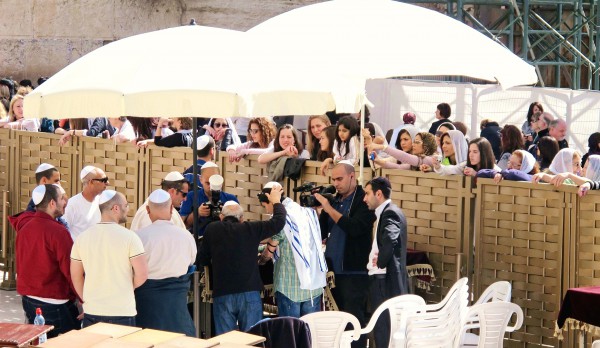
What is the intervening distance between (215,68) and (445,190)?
2911 millimetres

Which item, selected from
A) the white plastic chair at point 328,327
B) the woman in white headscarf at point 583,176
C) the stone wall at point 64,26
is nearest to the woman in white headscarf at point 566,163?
the woman in white headscarf at point 583,176

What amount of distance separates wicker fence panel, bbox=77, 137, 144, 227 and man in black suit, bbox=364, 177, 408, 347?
3765 mm

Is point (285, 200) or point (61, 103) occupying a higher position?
point (61, 103)

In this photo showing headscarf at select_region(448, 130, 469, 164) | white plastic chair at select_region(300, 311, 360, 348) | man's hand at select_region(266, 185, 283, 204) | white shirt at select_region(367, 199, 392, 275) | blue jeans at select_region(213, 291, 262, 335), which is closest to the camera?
white plastic chair at select_region(300, 311, 360, 348)

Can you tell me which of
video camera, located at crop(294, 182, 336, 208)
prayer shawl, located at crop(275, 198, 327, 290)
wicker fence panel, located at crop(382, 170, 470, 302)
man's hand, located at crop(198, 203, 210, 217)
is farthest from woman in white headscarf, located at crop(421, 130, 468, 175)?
man's hand, located at crop(198, 203, 210, 217)

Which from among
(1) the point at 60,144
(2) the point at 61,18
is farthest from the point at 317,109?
(2) the point at 61,18

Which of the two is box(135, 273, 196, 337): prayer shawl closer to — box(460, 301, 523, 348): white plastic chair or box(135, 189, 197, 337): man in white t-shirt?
box(135, 189, 197, 337): man in white t-shirt

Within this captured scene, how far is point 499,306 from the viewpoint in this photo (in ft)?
29.6

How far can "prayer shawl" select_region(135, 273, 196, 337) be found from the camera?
8.98 metres

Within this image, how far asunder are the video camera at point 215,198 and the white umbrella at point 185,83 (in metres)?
1.39

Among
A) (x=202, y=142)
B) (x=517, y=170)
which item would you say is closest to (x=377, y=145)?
(x=517, y=170)

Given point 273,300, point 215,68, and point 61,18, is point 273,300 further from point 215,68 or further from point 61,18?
point 61,18

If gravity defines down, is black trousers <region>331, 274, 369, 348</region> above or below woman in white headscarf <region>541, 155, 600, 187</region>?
below

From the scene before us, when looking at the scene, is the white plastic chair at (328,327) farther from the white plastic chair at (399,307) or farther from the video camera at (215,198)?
the video camera at (215,198)
